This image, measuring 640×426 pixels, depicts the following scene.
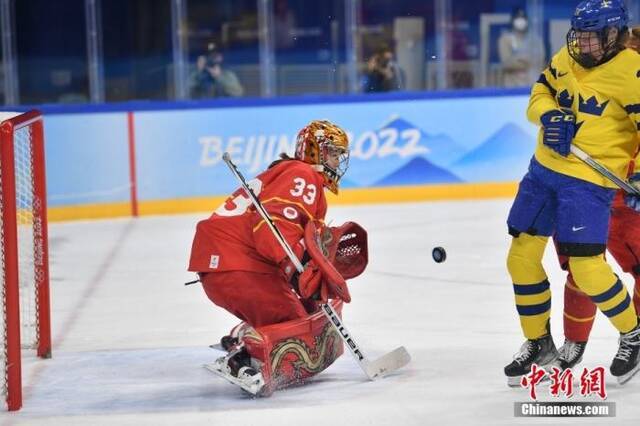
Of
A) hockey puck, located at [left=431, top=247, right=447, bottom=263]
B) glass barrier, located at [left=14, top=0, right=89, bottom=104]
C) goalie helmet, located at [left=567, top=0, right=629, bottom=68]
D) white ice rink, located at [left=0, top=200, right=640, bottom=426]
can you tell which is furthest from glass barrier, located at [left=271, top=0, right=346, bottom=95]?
goalie helmet, located at [left=567, top=0, right=629, bottom=68]

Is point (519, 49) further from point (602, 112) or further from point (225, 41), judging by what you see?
point (602, 112)

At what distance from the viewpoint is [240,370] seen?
3.96 meters

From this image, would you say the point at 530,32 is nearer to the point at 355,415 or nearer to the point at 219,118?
the point at 219,118

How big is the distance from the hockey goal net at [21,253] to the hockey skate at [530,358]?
55.8 inches

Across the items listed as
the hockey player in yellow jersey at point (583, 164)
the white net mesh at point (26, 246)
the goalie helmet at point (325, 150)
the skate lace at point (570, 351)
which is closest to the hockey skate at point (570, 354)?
the skate lace at point (570, 351)

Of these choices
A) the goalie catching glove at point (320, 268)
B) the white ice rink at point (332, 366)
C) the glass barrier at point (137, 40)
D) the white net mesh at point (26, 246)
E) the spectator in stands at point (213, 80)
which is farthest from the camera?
Result: the glass barrier at point (137, 40)

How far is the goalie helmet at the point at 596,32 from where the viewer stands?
3893mm

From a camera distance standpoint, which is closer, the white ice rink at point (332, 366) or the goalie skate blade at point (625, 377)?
the white ice rink at point (332, 366)

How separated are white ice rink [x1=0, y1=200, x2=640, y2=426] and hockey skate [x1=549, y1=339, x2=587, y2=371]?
173 mm

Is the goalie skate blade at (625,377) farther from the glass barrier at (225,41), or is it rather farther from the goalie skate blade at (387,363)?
the glass barrier at (225,41)

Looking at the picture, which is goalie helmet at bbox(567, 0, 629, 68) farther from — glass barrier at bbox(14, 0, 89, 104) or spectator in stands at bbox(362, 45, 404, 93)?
glass barrier at bbox(14, 0, 89, 104)

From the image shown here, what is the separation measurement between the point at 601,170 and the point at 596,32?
0.39m

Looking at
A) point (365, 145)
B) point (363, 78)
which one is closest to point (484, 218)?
point (365, 145)

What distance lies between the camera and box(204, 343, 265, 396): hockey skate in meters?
3.93
